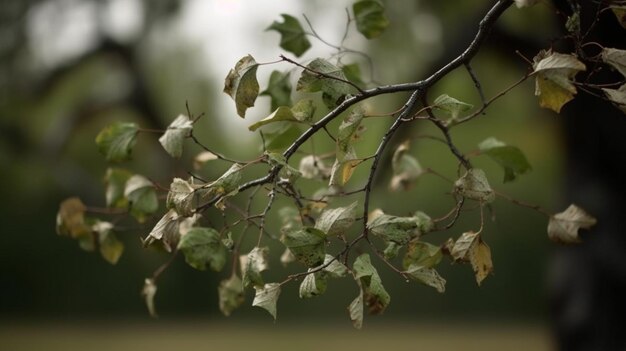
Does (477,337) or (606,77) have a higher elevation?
(606,77)

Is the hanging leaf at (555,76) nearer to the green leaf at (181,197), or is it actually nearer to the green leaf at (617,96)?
the green leaf at (617,96)

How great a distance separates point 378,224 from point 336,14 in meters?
4.95

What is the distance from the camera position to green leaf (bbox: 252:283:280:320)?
0.72 meters

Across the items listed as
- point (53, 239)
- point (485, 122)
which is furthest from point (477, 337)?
point (53, 239)

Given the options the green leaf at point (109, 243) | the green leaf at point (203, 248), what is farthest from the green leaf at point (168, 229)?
the green leaf at point (109, 243)

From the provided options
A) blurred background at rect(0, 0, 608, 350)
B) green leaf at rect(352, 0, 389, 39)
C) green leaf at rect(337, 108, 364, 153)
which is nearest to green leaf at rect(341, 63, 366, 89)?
green leaf at rect(352, 0, 389, 39)

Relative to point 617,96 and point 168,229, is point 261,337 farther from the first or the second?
point 617,96

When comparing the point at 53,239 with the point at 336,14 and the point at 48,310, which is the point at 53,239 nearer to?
the point at 48,310

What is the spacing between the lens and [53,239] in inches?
279

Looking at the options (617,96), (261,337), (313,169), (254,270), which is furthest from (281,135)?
(261,337)

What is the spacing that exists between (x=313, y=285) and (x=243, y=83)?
19cm

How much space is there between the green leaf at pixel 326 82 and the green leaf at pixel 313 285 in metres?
0.16

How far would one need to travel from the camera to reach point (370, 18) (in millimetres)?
1032

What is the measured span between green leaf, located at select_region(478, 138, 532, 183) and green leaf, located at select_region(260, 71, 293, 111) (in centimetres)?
24
